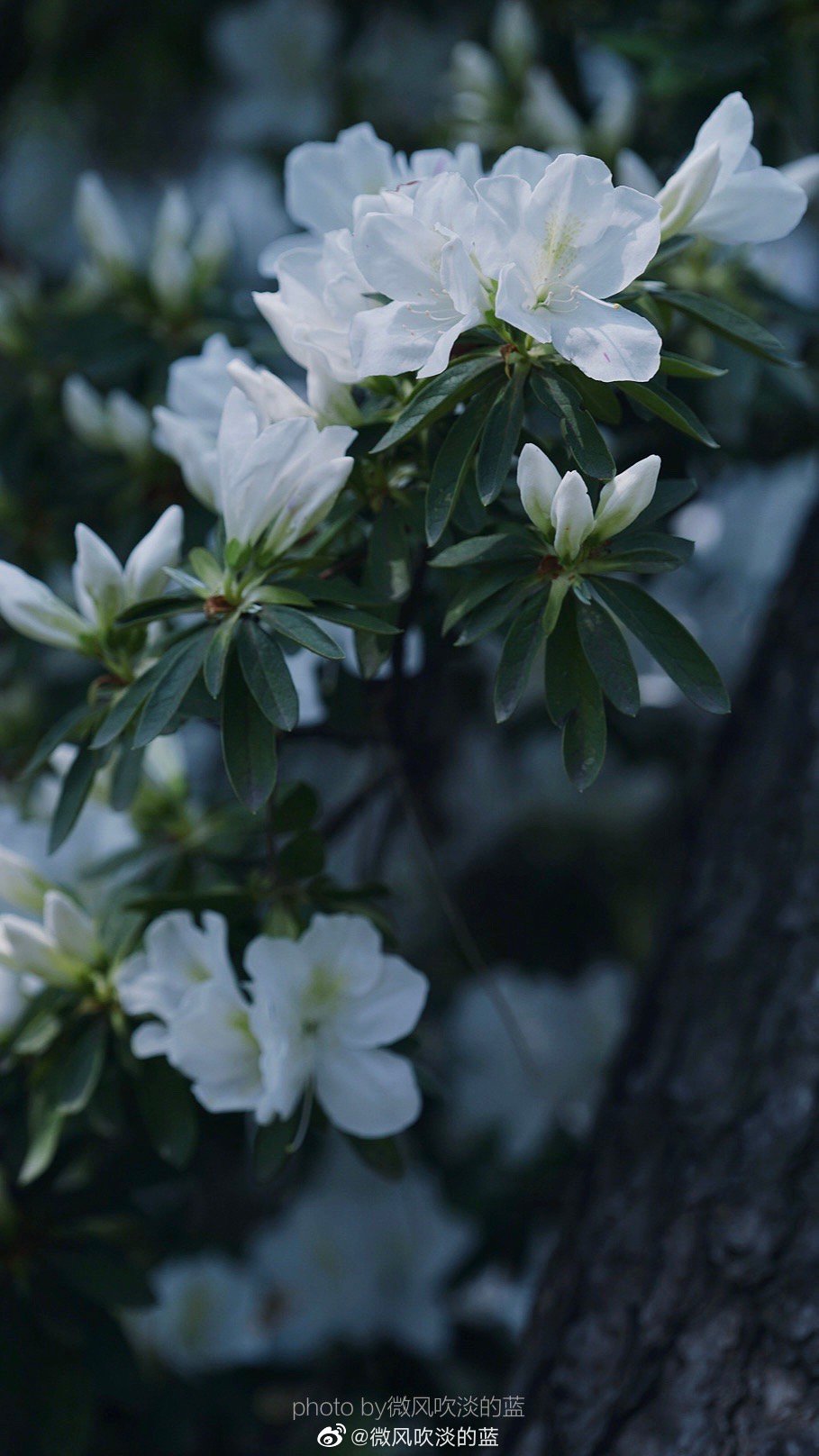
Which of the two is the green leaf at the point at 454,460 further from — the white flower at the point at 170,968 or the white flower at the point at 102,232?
the white flower at the point at 102,232

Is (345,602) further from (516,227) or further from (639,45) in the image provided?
(639,45)

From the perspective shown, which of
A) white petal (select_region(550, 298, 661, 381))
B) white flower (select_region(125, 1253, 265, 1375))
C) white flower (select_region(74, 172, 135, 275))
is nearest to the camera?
white petal (select_region(550, 298, 661, 381))

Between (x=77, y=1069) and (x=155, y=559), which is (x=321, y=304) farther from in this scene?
(x=77, y=1069)

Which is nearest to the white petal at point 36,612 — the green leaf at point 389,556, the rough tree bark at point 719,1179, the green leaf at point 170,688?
the green leaf at point 170,688

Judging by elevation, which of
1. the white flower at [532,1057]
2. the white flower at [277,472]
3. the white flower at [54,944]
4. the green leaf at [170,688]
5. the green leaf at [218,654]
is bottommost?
the white flower at [532,1057]

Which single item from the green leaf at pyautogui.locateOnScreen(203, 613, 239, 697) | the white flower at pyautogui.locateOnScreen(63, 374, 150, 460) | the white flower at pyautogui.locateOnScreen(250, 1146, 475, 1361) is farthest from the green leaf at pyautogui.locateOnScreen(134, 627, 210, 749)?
the white flower at pyautogui.locateOnScreen(250, 1146, 475, 1361)

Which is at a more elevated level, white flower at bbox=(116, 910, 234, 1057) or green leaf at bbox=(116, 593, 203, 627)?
green leaf at bbox=(116, 593, 203, 627)

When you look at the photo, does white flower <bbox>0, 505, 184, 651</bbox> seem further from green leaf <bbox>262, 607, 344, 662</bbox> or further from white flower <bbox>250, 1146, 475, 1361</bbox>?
white flower <bbox>250, 1146, 475, 1361</bbox>
